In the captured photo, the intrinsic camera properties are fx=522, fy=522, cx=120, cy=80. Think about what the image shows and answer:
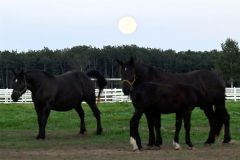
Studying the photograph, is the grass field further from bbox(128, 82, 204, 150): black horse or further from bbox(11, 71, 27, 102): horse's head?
bbox(11, 71, 27, 102): horse's head

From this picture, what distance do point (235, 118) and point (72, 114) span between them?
7.49 meters

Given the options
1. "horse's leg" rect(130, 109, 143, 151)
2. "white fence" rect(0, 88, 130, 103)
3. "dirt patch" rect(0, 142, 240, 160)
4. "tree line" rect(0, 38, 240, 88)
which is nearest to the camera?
"dirt patch" rect(0, 142, 240, 160)

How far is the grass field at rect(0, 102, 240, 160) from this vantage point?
11070 mm

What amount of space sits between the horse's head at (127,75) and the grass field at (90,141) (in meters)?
1.42

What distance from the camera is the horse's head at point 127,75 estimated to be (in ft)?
39.4

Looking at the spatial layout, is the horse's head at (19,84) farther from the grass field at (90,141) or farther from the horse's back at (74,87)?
the grass field at (90,141)

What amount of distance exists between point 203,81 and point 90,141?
11.7ft

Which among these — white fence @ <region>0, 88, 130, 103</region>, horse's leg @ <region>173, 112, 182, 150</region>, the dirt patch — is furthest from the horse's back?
white fence @ <region>0, 88, 130, 103</region>

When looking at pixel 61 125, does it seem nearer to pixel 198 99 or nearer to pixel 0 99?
pixel 198 99

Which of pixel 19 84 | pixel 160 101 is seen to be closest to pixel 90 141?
pixel 19 84

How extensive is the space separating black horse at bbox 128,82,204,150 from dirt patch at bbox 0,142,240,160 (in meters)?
0.46

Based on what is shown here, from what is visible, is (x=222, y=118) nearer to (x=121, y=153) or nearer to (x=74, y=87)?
(x=121, y=153)

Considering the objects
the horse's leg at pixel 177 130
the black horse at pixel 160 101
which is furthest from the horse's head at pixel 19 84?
the horse's leg at pixel 177 130

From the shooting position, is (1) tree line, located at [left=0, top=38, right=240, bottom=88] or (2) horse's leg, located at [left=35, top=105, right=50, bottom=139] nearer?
(2) horse's leg, located at [left=35, top=105, right=50, bottom=139]
